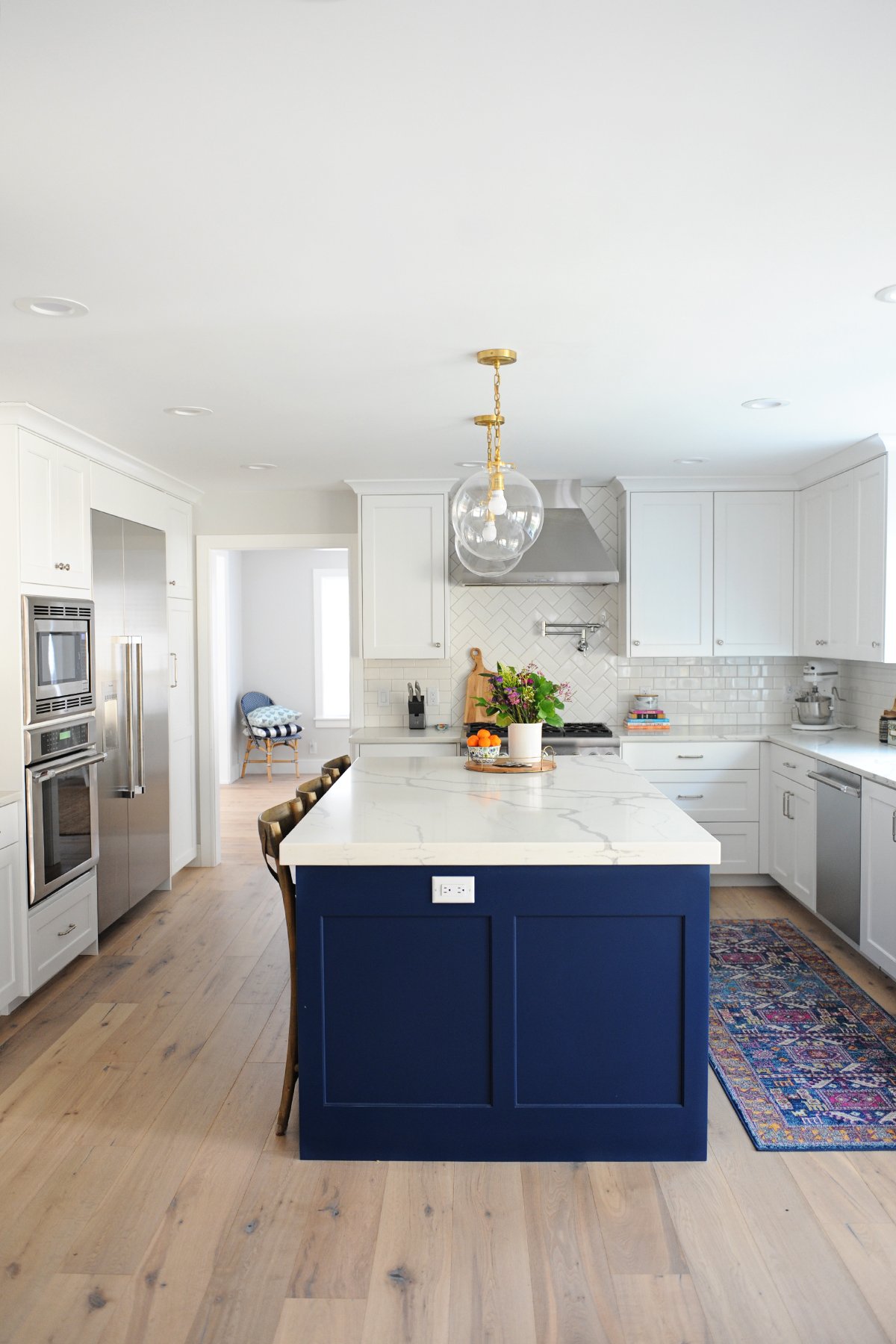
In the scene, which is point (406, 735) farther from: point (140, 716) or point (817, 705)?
point (817, 705)

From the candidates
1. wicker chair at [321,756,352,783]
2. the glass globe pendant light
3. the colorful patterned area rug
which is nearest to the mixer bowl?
the colorful patterned area rug

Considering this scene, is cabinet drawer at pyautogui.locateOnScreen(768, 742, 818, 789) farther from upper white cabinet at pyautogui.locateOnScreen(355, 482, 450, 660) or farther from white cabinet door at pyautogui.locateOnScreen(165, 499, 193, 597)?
white cabinet door at pyautogui.locateOnScreen(165, 499, 193, 597)

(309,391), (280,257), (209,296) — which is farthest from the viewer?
(309,391)

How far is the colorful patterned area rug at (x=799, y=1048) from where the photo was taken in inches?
115

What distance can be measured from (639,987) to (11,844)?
246cm

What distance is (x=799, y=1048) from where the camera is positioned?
3.47m

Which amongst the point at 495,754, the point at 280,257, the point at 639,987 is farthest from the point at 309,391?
the point at 639,987

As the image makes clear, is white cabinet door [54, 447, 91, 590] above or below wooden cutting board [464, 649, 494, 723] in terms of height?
above

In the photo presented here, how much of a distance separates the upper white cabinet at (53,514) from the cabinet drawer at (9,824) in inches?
34.7

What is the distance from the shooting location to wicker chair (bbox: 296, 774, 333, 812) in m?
3.31

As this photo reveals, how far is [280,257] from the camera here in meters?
2.36

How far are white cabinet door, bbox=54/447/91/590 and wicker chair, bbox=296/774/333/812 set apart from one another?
60.4 inches

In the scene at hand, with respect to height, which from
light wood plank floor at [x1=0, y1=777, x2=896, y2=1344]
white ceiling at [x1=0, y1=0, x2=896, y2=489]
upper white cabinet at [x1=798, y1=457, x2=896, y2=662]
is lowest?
light wood plank floor at [x1=0, y1=777, x2=896, y2=1344]

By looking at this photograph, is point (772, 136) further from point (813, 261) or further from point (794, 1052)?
point (794, 1052)
